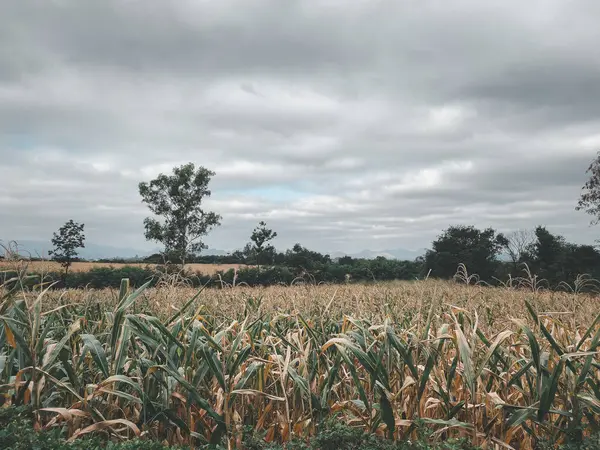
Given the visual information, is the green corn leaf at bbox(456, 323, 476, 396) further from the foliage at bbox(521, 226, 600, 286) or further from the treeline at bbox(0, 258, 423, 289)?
the foliage at bbox(521, 226, 600, 286)

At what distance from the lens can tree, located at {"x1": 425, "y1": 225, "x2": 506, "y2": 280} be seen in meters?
21.3

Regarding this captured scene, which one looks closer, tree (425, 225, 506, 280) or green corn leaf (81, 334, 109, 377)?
green corn leaf (81, 334, 109, 377)

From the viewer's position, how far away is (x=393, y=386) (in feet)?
12.5

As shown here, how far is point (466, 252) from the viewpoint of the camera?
21875 mm

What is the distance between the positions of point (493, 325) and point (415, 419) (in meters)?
2.88

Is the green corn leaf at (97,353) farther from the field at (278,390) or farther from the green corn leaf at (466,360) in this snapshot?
the green corn leaf at (466,360)

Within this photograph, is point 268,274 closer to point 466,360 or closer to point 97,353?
point 97,353

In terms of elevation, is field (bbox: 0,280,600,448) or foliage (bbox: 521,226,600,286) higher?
foliage (bbox: 521,226,600,286)

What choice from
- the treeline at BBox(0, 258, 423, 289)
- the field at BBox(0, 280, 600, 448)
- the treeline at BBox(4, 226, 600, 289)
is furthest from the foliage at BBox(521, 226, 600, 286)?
the field at BBox(0, 280, 600, 448)

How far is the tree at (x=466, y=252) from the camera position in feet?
69.9

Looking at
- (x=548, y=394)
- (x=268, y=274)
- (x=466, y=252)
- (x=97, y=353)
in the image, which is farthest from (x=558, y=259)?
(x=97, y=353)

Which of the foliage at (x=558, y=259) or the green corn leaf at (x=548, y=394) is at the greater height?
the foliage at (x=558, y=259)

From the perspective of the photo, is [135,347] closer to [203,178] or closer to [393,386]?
[393,386]

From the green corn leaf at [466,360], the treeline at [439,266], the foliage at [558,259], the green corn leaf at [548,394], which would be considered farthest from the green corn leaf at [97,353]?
the foliage at [558,259]
